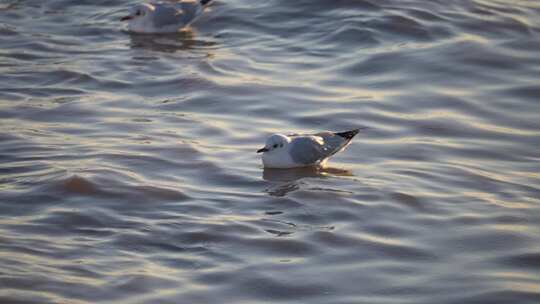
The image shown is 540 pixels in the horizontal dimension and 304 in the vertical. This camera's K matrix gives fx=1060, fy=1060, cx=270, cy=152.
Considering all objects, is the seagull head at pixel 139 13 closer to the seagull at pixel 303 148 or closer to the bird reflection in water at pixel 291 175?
the seagull at pixel 303 148

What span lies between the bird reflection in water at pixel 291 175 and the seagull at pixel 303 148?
0.16 feet

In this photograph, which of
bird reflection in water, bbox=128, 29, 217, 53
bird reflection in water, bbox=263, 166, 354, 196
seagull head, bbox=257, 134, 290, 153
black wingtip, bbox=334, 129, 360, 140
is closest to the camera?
bird reflection in water, bbox=263, 166, 354, 196

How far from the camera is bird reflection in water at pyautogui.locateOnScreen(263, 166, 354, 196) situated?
29.9ft

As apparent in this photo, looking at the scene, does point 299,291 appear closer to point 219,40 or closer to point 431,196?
point 431,196

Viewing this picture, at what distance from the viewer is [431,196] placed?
8688mm

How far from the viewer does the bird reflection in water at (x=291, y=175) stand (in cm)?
912

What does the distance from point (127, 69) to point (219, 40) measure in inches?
70.7

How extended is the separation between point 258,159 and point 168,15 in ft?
18.0

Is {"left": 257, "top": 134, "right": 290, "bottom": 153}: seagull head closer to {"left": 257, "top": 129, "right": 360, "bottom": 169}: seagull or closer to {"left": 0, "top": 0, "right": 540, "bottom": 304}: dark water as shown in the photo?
{"left": 257, "top": 129, "right": 360, "bottom": 169}: seagull

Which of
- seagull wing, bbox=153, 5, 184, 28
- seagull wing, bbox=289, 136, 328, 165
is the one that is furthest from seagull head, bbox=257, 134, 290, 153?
seagull wing, bbox=153, 5, 184, 28

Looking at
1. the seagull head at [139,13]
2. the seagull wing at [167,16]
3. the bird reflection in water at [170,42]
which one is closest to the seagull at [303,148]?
the bird reflection in water at [170,42]

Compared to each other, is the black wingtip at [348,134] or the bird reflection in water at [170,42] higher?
the bird reflection in water at [170,42]

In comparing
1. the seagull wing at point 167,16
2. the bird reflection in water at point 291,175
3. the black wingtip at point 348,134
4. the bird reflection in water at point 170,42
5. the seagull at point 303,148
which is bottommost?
the bird reflection in water at point 291,175

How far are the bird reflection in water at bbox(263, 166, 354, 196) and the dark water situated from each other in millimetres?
24
